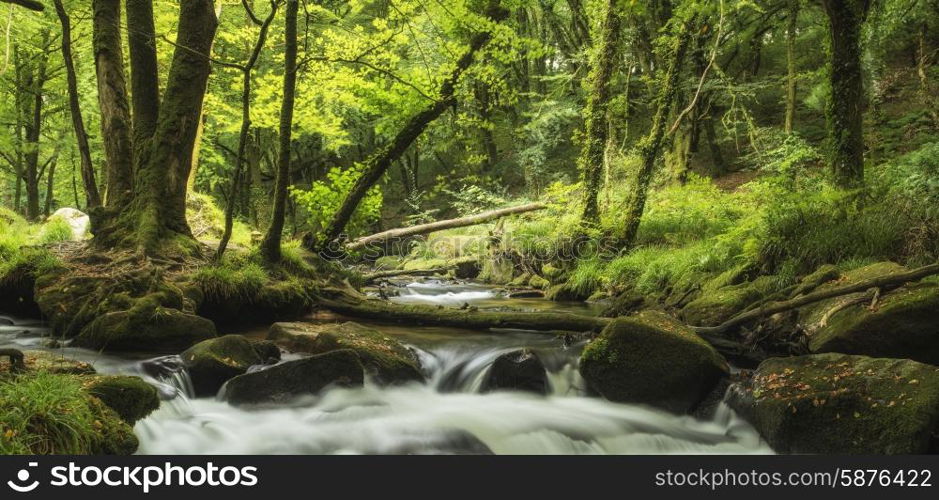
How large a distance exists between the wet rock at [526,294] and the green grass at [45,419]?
9.54m

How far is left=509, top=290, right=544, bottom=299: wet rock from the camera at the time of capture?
1229 centimetres

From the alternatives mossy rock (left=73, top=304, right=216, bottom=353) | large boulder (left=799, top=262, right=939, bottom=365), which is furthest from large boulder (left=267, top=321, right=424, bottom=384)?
large boulder (left=799, top=262, right=939, bottom=365)

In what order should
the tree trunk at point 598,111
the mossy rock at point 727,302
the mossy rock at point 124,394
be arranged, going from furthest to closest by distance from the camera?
the tree trunk at point 598,111, the mossy rock at point 727,302, the mossy rock at point 124,394

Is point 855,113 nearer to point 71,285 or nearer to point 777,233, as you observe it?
point 777,233

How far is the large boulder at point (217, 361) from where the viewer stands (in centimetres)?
542

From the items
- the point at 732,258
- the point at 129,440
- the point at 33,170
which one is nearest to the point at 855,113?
the point at 732,258

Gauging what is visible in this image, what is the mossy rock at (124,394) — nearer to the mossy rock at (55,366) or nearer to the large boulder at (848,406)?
the mossy rock at (55,366)

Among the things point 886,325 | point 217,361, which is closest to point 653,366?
point 886,325

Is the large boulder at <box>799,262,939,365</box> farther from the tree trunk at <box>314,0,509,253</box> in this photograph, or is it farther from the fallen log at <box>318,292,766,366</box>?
the tree trunk at <box>314,0,509,253</box>

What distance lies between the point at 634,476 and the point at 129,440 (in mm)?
3209

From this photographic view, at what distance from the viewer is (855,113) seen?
310 inches

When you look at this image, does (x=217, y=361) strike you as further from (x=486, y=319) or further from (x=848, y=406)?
(x=848, y=406)

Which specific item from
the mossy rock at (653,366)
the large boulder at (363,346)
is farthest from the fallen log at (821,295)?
the large boulder at (363,346)

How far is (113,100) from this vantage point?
27.8 ft
